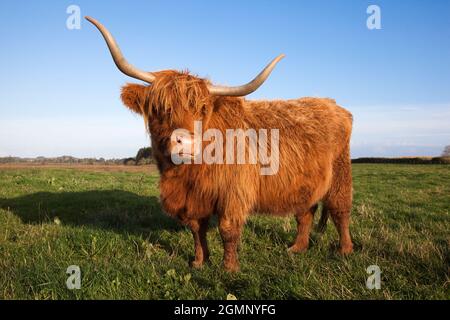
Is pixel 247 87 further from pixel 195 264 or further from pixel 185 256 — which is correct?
pixel 185 256

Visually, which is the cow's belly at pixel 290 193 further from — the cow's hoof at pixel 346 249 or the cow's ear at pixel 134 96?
the cow's ear at pixel 134 96

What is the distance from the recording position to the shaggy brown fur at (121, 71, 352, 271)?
4.23 meters

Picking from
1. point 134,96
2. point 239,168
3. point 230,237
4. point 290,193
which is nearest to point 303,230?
point 290,193

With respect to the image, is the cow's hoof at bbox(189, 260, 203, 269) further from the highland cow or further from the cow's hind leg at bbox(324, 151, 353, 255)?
the cow's hind leg at bbox(324, 151, 353, 255)

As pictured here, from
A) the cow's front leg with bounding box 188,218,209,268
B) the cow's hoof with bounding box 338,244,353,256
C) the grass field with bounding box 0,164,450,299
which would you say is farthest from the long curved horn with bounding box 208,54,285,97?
the cow's hoof with bounding box 338,244,353,256

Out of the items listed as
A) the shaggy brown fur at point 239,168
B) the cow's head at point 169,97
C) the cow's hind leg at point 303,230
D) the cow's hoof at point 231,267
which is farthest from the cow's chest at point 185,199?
the cow's hind leg at point 303,230

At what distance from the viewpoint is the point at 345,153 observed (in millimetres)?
5844

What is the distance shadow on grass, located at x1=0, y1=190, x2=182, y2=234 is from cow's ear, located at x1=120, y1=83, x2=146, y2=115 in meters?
2.12

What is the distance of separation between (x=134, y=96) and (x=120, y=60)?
1.53 feet

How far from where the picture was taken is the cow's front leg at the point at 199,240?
4.67 metres

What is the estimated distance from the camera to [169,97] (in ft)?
13.5
